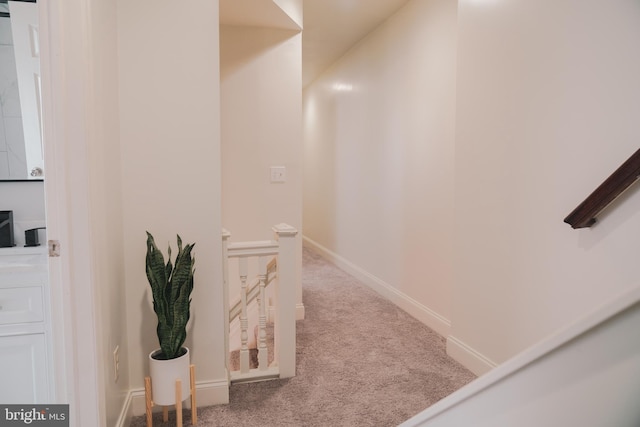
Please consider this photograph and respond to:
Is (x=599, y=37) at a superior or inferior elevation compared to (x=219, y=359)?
superior

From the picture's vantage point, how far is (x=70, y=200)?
142cm

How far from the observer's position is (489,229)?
228 centimetres

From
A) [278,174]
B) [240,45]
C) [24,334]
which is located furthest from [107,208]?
[240,45]

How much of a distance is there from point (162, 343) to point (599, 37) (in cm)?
222

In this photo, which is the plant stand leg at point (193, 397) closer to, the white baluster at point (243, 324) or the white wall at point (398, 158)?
the white baluster at point (243, 324)

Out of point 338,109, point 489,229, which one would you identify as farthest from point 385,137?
point 489,229

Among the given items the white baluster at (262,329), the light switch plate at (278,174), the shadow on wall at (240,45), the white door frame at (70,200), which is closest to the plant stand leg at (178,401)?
the white door frame at (70,200)

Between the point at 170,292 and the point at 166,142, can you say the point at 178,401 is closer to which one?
the point at 170,292

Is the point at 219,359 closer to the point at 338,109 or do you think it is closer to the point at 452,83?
the point at 452,83

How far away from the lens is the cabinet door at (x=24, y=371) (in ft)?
5.32

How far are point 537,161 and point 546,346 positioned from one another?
5.75ft

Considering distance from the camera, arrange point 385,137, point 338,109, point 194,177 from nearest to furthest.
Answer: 1. point 194,177
2. point 385,137
3. point 338,109

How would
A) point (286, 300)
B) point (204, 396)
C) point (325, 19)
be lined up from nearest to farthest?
point (204, 396)
point (286, 300)
point (325, 19)
